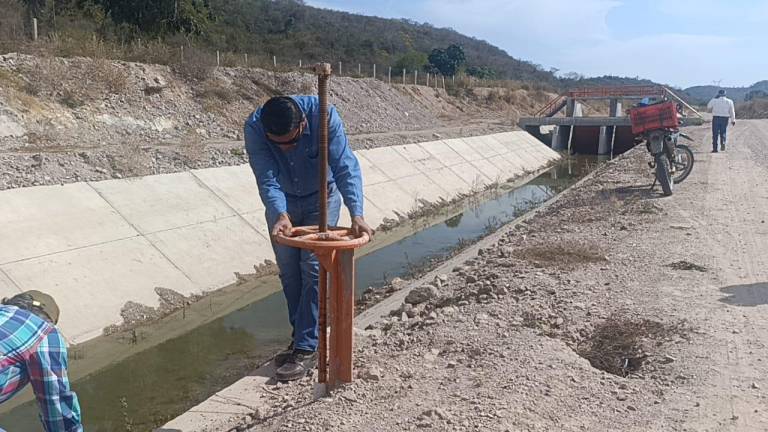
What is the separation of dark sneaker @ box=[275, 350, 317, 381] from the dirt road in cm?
10

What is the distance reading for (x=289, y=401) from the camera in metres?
3.87

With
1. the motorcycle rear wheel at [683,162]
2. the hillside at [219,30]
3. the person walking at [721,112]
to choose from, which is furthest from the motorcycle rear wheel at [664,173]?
the hillside at [219,30]

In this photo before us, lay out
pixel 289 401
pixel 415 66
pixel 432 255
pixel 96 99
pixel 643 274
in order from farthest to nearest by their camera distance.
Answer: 1. pixel 415 66
2. pixel 96 99
3. pixel 432 255
4. pixel 643 274
5. pixel 289 401

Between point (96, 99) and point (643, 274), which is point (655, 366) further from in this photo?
point (96, 99)

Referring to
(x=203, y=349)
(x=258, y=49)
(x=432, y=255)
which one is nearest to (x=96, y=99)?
(x=432, y=255)

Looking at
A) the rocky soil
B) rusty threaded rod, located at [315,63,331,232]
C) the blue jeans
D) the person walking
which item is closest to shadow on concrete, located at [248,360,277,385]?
the blue jeans

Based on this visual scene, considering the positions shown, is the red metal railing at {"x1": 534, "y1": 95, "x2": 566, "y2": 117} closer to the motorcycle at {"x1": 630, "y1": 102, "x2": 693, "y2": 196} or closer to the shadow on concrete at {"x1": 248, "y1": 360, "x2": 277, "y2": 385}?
the motorcycle at {"x1": 630, "y1": 102, "x2": 693, "y2": 196}

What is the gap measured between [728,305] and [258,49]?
1732 inches

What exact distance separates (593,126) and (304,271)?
30713 millimetres

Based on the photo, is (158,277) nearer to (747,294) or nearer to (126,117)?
(747,294)

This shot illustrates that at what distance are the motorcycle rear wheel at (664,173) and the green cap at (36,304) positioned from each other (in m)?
9.58

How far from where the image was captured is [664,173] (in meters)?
10.2

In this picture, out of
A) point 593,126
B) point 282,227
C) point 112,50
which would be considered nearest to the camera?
point 282,227

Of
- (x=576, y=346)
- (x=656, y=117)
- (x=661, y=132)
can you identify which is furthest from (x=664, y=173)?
(x=576, y=346)
